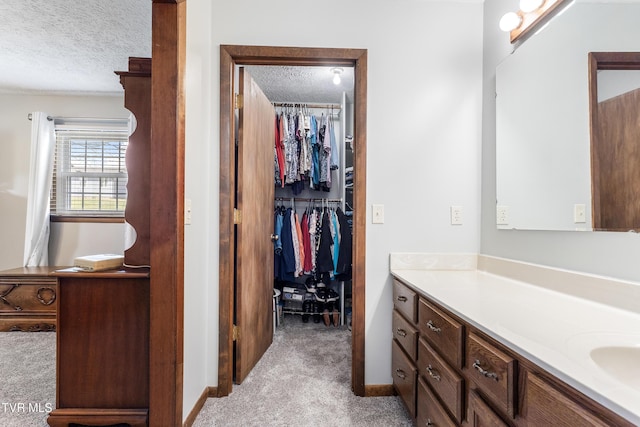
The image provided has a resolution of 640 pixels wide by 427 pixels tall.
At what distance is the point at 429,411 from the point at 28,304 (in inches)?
138

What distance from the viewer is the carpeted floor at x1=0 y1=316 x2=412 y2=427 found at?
5.20 ft

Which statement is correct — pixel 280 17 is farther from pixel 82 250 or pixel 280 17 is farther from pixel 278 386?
pixel 82 250

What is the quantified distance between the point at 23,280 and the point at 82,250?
0.60 m

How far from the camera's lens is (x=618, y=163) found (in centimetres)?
106

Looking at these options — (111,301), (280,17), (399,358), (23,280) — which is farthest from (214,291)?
(23,280)

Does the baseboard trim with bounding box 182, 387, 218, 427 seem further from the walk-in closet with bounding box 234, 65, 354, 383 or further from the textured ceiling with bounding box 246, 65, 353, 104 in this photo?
the textured ceiling with bounding box 246, 65, 353, 104

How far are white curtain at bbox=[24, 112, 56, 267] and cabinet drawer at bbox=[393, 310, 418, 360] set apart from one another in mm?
3656

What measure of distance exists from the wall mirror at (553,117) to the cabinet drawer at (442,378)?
0.79 metres

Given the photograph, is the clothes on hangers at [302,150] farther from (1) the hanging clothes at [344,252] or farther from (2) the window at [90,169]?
(2) the window at [90,169]

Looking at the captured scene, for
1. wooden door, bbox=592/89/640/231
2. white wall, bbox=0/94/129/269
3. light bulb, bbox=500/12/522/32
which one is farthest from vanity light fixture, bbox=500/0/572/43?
white wall, bbox=0/94/129/269

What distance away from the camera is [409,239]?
6.04 ft

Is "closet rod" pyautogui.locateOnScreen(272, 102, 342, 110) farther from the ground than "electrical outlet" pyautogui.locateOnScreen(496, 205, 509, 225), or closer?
farther from the ground

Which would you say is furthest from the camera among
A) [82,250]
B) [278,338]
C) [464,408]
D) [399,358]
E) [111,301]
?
[82,250]

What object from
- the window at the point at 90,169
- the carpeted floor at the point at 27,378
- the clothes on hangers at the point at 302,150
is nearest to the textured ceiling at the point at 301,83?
the clothes on hangers at the point at 302,150
